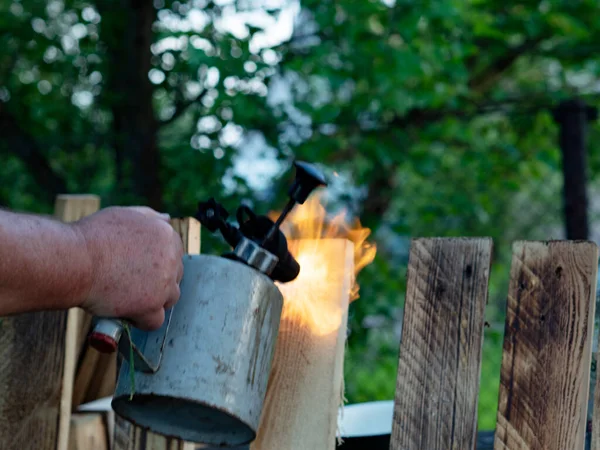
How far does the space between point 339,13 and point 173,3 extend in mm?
986

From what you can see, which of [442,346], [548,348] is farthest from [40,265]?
[548,348]

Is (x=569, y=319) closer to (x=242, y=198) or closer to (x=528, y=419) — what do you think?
(x=528, y=419)

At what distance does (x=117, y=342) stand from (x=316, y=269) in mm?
522

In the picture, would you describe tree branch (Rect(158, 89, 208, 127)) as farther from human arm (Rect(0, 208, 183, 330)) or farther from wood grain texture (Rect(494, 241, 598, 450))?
wood grain texture (Rect(494, 241, 598, 450))

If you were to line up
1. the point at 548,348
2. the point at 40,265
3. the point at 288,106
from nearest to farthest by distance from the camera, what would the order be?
1. the point at 40,265
2. the point at 548,348
3. the point at 288,106

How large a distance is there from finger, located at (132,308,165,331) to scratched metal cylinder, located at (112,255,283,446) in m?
0.04

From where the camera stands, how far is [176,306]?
4.46 feet

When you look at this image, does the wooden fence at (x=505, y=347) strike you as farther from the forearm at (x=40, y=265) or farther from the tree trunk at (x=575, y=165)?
the tree trunk at (x=575, y=165)

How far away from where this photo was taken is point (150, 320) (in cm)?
128

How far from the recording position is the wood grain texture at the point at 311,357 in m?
1.52

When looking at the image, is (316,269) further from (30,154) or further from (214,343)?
(30,154)

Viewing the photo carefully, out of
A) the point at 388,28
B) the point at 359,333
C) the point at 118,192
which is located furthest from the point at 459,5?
the point at 118,192

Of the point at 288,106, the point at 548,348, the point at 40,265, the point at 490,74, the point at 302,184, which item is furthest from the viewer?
the point at 490,74

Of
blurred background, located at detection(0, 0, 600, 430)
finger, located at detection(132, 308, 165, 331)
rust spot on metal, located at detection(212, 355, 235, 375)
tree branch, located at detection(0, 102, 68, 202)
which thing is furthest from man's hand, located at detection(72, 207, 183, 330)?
tree branch, located at detection(0, 102, 68, 202)
